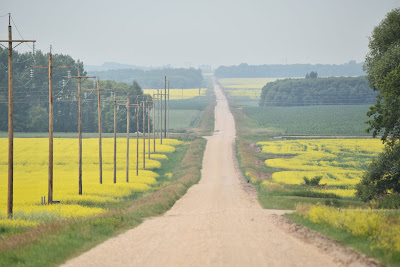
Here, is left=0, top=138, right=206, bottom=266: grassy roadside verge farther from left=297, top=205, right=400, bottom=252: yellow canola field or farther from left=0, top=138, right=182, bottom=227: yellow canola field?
left=297, top=205, right=400, bottom=252: yellow canola field

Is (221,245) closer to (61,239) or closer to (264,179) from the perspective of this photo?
(61,239)

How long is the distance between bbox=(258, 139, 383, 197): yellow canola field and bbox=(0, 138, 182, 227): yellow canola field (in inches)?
614

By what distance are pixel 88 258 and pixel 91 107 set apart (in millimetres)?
124858

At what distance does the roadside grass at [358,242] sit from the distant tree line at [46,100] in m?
107

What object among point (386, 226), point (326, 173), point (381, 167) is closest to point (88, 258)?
point (386, 226)

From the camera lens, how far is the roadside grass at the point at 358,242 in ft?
48.9

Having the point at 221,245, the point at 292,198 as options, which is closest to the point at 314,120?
the point at 292,198

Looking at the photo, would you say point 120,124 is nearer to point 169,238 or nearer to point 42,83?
point 42,83

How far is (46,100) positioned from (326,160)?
3077 inches

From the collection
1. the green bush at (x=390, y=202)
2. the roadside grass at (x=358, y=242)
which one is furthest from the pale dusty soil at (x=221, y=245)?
the green bush at (x=390, y=202)

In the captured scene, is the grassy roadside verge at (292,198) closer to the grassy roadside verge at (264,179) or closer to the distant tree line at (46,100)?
the grassy roadside verge at (264,179)

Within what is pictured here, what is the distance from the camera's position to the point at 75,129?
13712 centimetres

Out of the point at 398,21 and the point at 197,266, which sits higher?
the point at 398,21

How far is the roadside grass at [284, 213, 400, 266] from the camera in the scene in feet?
48.9
